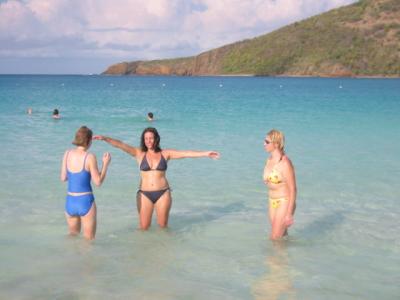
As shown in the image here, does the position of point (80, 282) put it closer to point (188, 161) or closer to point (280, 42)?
point (188, 161)

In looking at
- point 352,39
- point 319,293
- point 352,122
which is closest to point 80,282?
point 319,293

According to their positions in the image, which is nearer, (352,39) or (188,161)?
(188,161)

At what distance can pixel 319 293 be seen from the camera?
20.1 feet

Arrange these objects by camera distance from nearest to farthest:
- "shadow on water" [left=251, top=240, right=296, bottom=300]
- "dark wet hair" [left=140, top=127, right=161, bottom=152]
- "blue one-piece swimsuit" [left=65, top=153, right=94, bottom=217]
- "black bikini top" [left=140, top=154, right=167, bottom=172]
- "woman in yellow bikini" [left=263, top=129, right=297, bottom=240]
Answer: "shadow on water" [left=251, top=240, right=296, bottom=300]
"blue one-piece swimsuit" [left=65, top=153, right=94, bottom=217]
"woman in yellow bikini" [left=263, top=129, right=297, bottom=240]
"dark wet hair" [left=140, top=127, right=161, bottom=152]
"black bikini top" [left=140, top=154, right=167, bottom=172]

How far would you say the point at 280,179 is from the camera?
277 inches

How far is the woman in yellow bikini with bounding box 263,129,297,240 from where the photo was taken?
695 centimetres

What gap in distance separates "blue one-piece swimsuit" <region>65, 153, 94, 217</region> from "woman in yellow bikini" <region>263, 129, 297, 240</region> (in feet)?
7.32

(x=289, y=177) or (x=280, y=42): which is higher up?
(x=280, y=42)

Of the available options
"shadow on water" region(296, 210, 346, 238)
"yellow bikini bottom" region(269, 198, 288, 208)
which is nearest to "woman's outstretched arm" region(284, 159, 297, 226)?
"yellow bikini bottom" region(269, 198, 288, 208)

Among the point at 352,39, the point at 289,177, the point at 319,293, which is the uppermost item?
the point at 352,39

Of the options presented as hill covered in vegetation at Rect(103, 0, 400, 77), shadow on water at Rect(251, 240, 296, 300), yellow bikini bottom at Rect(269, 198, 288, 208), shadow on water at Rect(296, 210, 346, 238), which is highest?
hill covered in vegetation at Rect(103, 0, 400, 77)

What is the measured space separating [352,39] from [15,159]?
137286 millimetres

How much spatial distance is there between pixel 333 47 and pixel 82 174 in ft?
472

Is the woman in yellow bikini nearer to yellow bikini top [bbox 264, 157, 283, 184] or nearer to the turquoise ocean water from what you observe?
yellow bikini top [bbox 264, 157, 283, 184]
